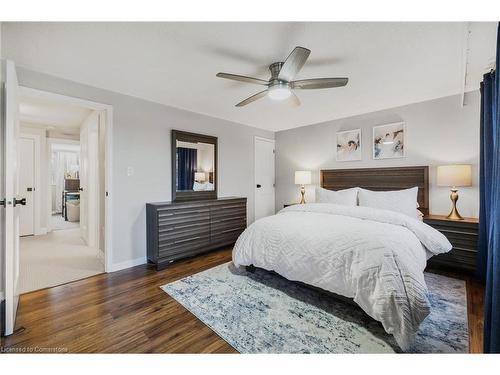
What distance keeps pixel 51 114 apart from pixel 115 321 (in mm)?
4056

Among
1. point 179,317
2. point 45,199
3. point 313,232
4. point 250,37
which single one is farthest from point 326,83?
point 45,199

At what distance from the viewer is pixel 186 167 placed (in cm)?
366

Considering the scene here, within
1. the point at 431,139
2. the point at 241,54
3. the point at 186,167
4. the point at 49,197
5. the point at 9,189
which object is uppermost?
the point at 241,54

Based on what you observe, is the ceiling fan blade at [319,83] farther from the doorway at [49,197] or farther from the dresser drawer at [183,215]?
the doorway at [49,197]

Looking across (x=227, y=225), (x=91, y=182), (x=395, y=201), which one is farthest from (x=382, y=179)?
(x=91, y=182)

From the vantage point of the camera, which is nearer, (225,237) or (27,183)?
(225,237)

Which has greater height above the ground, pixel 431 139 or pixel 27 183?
pixel 431 139

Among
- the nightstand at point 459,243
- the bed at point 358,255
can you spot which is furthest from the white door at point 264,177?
the nightstand at point 459,243

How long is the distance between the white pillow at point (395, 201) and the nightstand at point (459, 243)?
0.33 meters

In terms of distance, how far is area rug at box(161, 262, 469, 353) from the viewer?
1.55 m

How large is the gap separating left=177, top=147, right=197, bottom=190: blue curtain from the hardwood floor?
1.51 m

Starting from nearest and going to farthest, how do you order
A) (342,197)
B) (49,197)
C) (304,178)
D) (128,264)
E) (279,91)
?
(279,91), (128,264), (342,197), (304,178), (49,197)

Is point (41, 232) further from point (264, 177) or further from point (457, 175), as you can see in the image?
point (457, 175)
